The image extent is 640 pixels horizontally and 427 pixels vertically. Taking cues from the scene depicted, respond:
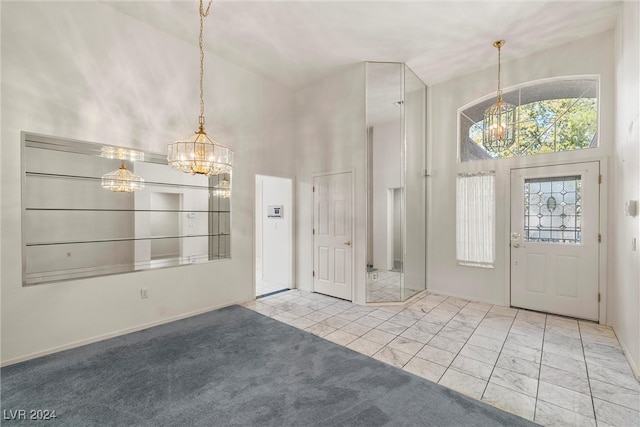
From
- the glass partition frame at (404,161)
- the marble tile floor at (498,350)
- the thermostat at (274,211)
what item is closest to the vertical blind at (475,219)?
the glass partition frame at (404,161)

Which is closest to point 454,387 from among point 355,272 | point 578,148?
point 355,272

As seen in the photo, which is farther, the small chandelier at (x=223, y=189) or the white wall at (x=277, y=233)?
the white wall at (x=277, y=233)

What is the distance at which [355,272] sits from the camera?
4.54 meters

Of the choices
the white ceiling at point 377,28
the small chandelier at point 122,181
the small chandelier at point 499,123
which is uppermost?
the white ceiling at point 377,28

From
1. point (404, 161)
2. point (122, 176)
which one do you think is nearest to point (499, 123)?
point (404, 161)

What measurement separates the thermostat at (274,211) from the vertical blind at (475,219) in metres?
3.23

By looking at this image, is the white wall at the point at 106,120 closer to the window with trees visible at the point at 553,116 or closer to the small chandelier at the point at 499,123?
the small chandelier at the point at 499,123

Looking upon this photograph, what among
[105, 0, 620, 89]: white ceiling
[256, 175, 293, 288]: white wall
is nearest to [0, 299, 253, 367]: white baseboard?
[256, 175, 293, 288]: white wall

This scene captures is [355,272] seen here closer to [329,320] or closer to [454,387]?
[329,320]

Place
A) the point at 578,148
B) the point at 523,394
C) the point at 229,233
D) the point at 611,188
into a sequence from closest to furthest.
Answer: the point at 523,394 < the point at 611,188 < the point at 578,148 < the point at 229,233

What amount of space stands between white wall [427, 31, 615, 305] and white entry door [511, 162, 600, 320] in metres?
0.14

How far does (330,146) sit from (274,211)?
1.77 meters

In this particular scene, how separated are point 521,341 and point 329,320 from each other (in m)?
2.24

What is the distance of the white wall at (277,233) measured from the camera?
5.43 metres
